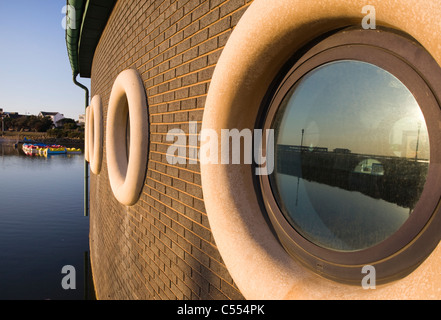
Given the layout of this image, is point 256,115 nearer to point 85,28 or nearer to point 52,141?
point 85,28

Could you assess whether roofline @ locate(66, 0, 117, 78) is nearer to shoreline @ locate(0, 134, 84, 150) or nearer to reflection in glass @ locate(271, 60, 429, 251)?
reflection in glass @ locate(271, 60, 429, 251)

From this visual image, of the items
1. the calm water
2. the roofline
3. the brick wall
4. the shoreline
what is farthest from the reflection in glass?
the shoreline

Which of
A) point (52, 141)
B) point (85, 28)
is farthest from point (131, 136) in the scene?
point (52, 141)

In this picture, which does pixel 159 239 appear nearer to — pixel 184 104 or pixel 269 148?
pixel 184 104

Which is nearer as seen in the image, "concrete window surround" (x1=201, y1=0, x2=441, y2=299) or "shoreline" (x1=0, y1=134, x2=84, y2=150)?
"concrete window surround" (x1=201, y1=0, x2=441, y2=299)

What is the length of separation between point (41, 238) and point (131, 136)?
15.2 m

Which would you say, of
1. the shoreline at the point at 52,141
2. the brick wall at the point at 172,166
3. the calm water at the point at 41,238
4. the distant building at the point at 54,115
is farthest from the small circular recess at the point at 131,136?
the distant building at the point at 54,115

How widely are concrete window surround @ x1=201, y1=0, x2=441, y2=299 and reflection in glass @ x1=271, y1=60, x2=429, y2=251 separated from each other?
20 cm

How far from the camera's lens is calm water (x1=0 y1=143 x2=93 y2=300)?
1036cm

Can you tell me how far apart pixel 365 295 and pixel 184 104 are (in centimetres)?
204

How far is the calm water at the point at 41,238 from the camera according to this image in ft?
34.0

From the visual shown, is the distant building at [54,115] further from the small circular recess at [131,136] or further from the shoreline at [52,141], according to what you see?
the small circular recess at [131,136]

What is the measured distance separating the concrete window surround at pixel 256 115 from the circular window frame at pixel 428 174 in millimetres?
66
